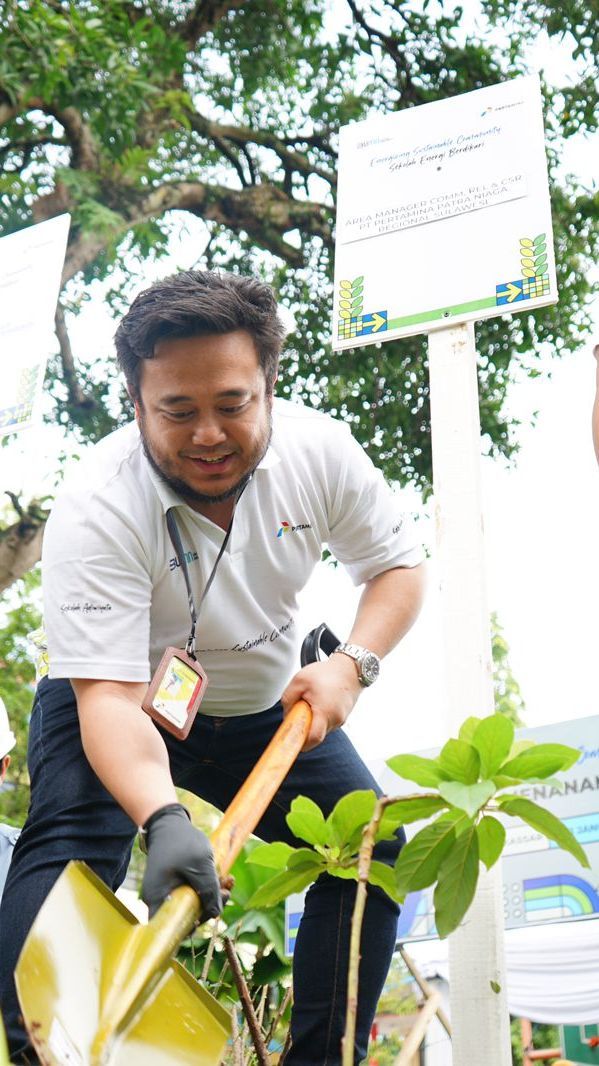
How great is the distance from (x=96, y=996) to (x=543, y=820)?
0.49 metres

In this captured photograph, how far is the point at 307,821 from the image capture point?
1.18 meters

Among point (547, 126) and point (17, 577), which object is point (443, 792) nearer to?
point (17, 577)

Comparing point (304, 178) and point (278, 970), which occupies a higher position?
point (304, 178)

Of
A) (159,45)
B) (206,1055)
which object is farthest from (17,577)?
(206,1055)

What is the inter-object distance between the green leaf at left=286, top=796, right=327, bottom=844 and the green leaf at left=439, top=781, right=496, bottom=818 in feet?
0.59

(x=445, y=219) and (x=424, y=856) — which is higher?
(x=445, y=219)

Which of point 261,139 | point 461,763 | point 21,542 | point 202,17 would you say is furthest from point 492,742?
point 202,17

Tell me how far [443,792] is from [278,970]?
2710mm

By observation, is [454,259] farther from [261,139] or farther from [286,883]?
[261,139]

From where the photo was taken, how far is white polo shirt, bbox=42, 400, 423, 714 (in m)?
1.69

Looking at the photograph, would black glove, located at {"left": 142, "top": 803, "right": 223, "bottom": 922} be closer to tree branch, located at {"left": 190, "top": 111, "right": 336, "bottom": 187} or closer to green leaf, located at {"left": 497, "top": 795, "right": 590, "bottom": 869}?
green leaf, located at {"left": 497, "top": 795, "right": 590, "bottom": 869}

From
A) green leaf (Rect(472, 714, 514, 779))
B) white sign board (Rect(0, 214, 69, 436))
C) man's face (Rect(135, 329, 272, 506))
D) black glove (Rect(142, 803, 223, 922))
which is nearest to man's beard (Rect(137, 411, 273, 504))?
man's face (Rect(135, 329, 272, 506))

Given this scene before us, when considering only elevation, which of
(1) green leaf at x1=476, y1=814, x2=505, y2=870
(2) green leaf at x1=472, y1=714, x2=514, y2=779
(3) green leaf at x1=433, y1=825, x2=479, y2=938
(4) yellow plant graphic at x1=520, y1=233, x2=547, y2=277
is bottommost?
(3) green leaf at x1=433, y1=825, x2=479, y2=938

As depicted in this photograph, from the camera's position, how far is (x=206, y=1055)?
1.14 m
